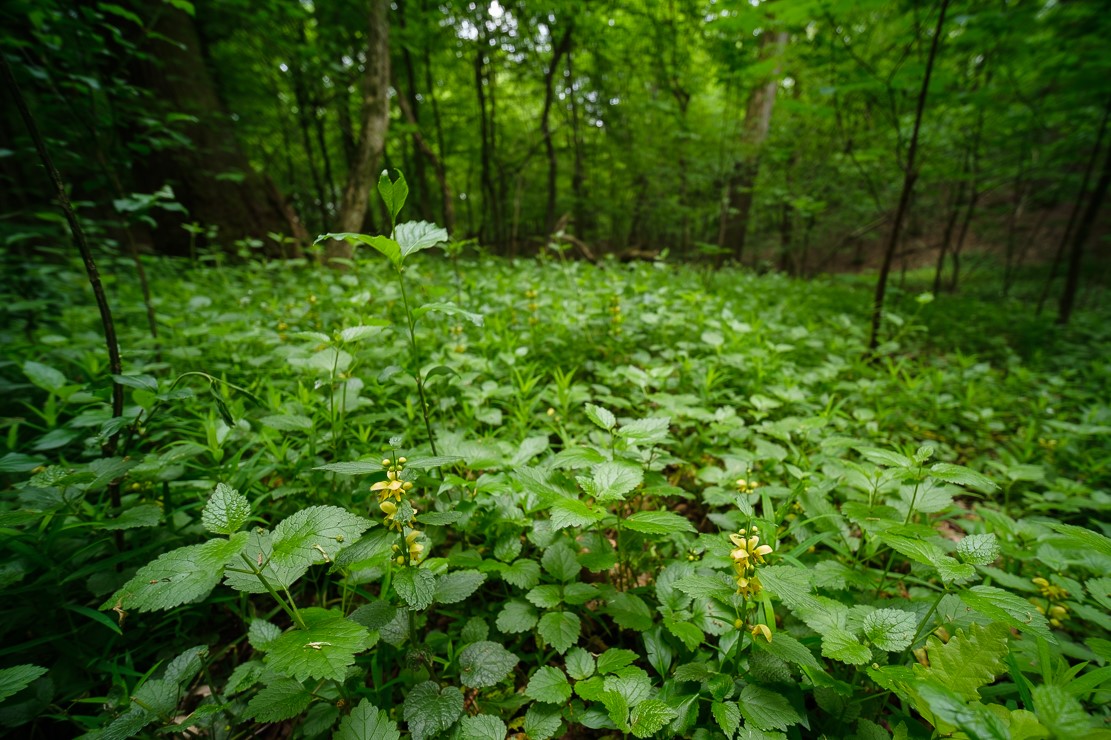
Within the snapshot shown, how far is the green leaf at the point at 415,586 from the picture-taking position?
78 cm

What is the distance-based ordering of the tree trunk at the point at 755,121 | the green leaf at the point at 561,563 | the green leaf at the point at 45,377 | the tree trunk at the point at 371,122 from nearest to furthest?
the green leaf at the point at 561,563 → the green leaf at the point at 45,377 → the tree trunk at the point at 371,122 → the tree trunk at the point at 755,121

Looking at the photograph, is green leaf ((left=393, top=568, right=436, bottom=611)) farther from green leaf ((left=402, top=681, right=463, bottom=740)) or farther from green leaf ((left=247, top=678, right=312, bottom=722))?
green leaf ((left=247, top=678, right=312, bottom=722))

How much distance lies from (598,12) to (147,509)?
10.4 metres

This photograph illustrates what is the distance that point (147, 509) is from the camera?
44.8 inches

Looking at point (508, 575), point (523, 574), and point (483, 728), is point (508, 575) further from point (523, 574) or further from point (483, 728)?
point (483, 728)

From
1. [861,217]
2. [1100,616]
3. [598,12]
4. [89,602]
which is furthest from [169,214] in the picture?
[861,217]

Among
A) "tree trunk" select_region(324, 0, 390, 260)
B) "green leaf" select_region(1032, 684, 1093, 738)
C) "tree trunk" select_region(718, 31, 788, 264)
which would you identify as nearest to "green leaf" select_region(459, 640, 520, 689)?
"green leaf" select_region(1032, 684, 1093, 738)

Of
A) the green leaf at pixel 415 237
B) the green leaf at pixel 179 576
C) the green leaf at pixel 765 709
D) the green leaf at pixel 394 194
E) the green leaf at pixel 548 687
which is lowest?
the green leaf at pixel 548 687

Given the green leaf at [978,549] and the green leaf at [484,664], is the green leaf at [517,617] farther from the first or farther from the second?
the green leaf at [978,549]

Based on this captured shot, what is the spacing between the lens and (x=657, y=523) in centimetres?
98

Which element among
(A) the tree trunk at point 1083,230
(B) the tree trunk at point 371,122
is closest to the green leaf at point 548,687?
(B) the tree trunk at point 371,122

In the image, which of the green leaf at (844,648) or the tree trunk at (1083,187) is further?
the tree trunk at (1083,187)

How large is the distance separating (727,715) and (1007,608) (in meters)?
0.67

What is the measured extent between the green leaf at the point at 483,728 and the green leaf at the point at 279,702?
35 centimetres
